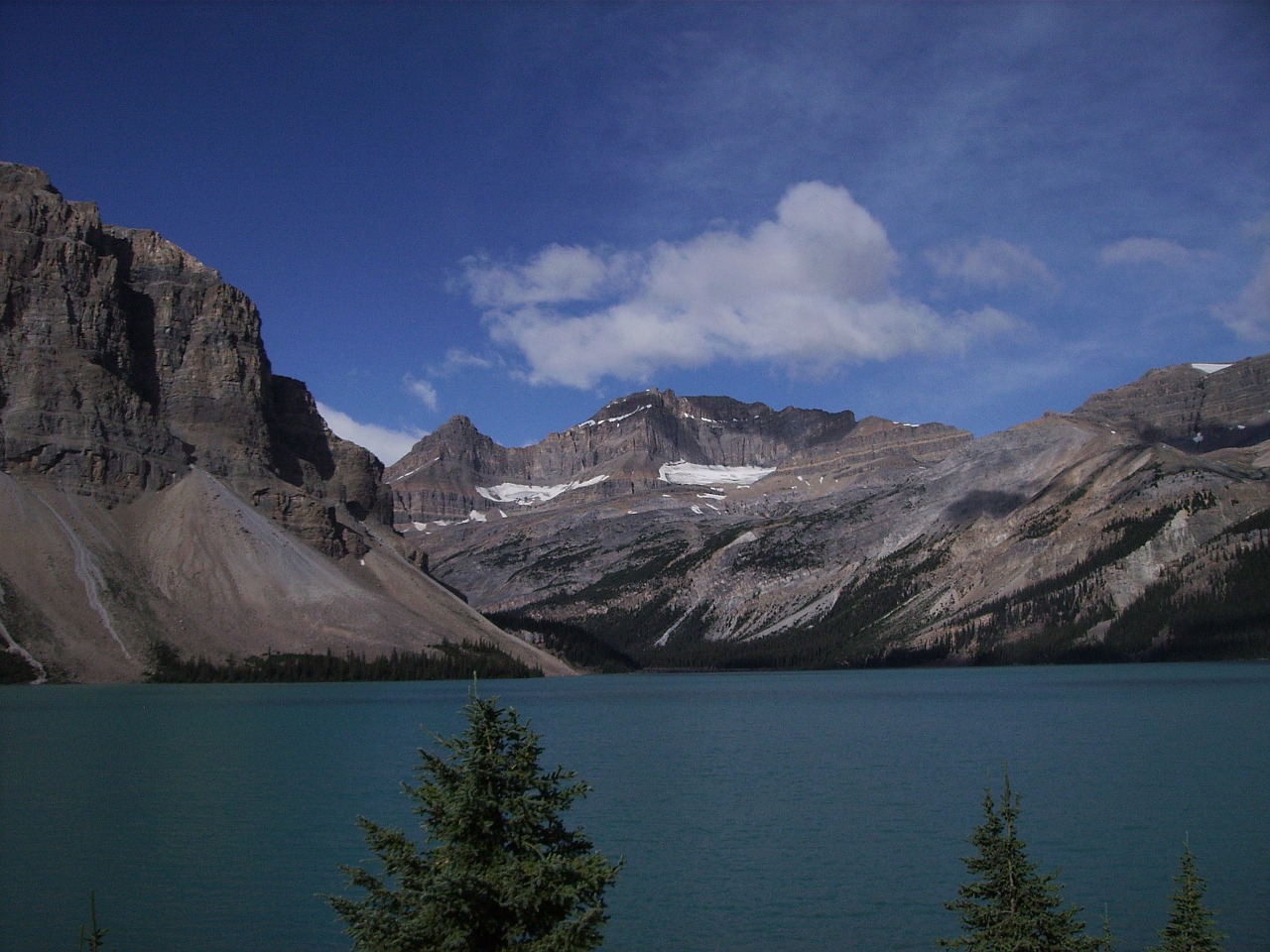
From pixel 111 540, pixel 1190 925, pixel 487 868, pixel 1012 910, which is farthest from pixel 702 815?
pixel 111 540

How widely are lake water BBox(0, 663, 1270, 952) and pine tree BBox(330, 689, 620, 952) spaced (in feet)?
54.6

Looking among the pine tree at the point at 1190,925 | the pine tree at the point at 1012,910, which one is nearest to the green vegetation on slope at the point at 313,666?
the pine tree at the point at 1012,910

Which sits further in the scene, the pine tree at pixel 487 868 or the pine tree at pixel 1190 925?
the pine tree at pixel 1190 925

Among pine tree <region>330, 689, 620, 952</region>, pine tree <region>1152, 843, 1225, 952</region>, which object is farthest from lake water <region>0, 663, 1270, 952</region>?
pine tree <region>330, 689, 620, 952</region>

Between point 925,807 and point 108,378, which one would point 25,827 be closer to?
point 925,807

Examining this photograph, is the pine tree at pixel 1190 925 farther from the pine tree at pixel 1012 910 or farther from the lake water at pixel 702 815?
the lake water at pixel 702 815

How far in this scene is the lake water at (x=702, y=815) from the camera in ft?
105

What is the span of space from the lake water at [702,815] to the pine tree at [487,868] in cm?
1664

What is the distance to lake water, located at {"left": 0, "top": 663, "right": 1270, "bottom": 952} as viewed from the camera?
105 ft

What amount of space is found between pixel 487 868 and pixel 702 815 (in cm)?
3526

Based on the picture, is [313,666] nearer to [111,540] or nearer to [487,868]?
[111,540]

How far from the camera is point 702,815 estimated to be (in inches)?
1884

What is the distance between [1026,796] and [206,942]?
36060 millimetres

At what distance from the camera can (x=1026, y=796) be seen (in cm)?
5119
